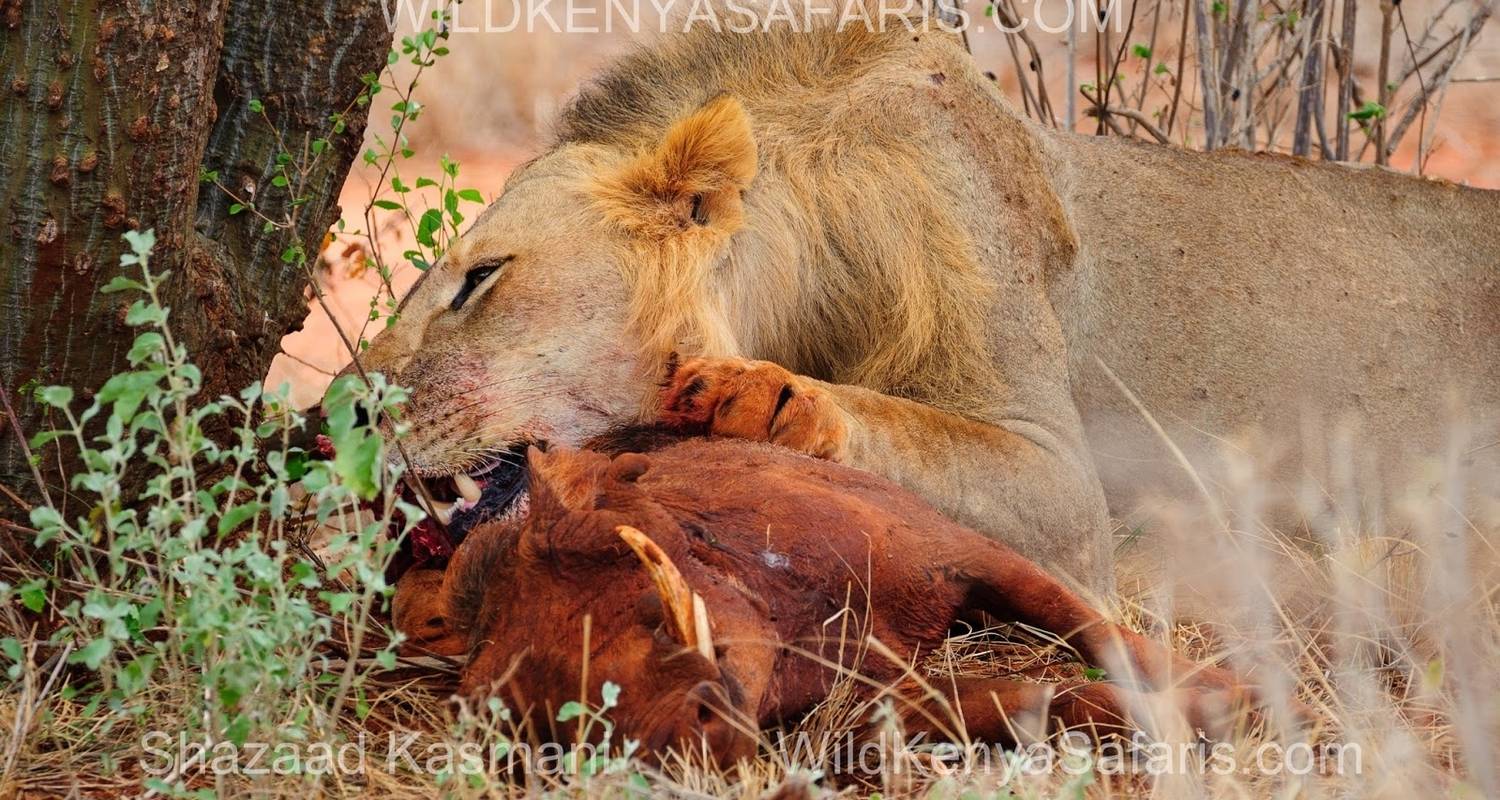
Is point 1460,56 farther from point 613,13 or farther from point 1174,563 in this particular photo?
point 613,13

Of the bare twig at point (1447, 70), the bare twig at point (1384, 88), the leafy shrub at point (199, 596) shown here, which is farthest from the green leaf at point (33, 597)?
the bare twig at point (1447, 70)

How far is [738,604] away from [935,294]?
4.47 feet

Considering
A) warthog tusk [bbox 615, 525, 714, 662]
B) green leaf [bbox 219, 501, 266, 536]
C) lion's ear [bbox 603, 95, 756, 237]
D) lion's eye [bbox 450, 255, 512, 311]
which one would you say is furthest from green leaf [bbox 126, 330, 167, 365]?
lion's ear [bbox 603, 95, 756, 237]

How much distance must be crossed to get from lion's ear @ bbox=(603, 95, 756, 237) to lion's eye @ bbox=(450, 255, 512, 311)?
29 centimetres

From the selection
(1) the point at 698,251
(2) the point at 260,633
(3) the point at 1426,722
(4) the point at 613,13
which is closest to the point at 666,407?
(1) the point at 698,251

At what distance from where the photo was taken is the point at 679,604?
7.46 feet

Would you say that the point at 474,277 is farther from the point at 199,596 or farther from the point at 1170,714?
the point at 1170,714

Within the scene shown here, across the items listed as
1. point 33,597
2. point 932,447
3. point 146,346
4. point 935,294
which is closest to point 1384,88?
point 935,294

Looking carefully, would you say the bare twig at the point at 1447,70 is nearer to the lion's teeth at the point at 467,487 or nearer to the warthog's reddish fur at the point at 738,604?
the warthog's reddish fur at the point at 738,604

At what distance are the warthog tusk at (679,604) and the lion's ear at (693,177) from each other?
1388 mm

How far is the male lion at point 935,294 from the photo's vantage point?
11.1 ft

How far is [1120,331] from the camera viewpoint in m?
4.16

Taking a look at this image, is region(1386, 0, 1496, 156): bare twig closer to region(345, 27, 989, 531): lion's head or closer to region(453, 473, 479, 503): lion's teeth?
region(345, 27, 989, 531): lion's head

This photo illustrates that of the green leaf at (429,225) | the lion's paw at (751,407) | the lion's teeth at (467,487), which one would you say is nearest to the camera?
the lion's paw at (751,407)
